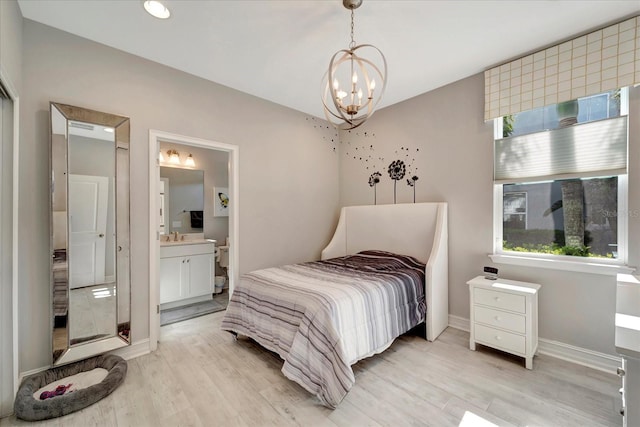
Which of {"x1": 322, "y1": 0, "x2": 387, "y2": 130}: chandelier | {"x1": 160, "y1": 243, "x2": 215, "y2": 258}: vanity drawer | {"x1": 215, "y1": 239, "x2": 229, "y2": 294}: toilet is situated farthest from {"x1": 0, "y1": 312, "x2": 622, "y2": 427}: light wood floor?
{"x1": 322, "y1": 0, "x2": 387, "y2": 130}: chandelier

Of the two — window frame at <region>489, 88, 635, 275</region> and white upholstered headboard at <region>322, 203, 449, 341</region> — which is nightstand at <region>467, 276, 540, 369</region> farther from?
white upholstered headboard at <region>322, 203, 449, 341</region>

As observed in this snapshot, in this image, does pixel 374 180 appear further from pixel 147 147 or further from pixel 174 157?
pixel 174 157

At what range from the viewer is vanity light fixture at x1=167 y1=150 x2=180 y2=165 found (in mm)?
4055

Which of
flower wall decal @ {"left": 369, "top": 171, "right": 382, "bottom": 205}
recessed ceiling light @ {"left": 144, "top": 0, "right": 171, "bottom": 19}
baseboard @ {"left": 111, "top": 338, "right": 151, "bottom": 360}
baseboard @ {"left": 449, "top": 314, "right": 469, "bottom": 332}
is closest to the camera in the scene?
recessed ceiling light @ {"left": 144, "top": 0, "right": 171, "bottom": 19}

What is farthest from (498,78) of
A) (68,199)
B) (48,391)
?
(48,391)

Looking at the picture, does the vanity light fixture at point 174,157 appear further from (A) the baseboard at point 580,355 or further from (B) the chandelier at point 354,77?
(A) the baseboard at point 580,355

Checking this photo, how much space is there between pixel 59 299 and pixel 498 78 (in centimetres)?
425

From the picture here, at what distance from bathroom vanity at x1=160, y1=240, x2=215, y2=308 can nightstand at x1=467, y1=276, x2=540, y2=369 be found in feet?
11.0

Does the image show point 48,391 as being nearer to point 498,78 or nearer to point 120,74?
point 120,74

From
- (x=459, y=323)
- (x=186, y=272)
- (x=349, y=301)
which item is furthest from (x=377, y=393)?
(x=186, y=272)

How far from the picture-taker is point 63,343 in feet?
6.75

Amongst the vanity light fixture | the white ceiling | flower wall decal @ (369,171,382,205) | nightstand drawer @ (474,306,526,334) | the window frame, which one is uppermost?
the white ceiling

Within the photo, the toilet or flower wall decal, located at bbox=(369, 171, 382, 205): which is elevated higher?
flower wall decal, located at bbox=(369, 171, 382, 205)

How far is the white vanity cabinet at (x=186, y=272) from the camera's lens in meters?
3.48
